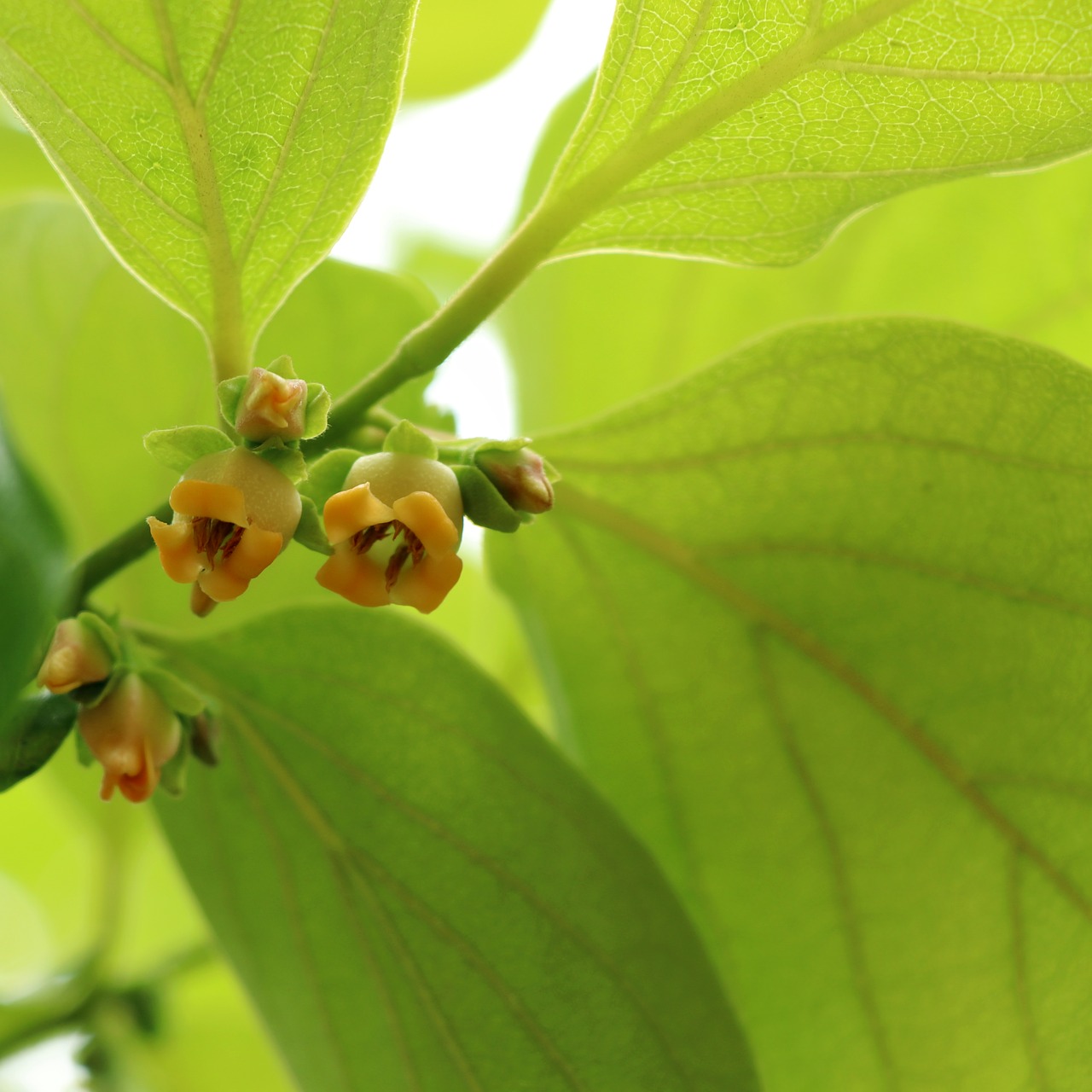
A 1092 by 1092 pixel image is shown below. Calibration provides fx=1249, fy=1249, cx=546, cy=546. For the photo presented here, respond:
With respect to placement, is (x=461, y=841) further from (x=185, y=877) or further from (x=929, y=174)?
(x=929, y=174)

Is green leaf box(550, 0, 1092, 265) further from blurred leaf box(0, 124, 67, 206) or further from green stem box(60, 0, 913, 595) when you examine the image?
blurred leaf box(0, 124, 67, 206)

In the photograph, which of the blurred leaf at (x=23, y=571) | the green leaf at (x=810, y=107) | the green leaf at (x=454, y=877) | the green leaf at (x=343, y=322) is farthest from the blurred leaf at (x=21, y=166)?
the blurred leaf at (x=23, y=571)

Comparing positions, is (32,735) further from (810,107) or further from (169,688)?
(810,107)

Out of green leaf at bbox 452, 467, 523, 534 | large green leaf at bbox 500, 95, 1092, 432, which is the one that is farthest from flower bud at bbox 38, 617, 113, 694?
large green leaf at bbox 500, 95, 1092, 432

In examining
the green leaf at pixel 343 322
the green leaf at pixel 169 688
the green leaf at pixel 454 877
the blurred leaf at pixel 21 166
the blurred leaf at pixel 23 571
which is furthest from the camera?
the blurred leaf at pixel 21 166

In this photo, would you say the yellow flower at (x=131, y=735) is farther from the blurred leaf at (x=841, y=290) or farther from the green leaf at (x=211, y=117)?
the blurred leaf at (x=841, y=290)

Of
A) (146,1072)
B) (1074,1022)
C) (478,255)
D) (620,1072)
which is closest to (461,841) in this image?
(620,1072)

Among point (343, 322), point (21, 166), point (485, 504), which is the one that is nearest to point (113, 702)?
point (485, 504)
